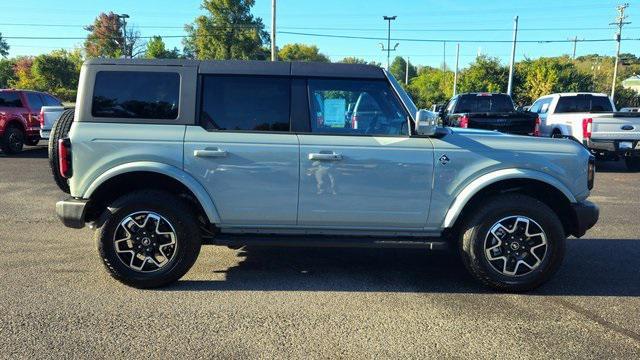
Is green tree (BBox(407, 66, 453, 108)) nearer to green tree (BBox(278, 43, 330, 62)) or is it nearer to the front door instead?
green tree (BBox(278, 43, 330, 62))

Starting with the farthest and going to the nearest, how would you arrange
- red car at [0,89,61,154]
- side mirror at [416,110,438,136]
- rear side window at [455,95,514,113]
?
rear side window at [455,95,514,113] < red car at [0,89,61,154] < side mirror at [416,110,438,136]

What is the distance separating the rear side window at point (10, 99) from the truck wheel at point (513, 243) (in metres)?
15.0

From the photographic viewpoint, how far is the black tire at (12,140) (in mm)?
14664

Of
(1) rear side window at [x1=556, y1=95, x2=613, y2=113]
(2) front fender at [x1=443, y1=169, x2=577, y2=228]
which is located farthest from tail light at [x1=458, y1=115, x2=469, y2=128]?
(2) front fender at [x1=443, y1=169, x2=577, y2=228]

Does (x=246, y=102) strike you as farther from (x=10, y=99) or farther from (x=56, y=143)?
(x=10, y=99)

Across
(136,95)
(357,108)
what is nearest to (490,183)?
(357,108)

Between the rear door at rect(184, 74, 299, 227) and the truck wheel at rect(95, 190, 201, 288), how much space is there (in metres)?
0.35

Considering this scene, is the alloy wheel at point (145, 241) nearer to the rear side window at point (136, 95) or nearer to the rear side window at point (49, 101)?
the rear side window at point (136, 95)

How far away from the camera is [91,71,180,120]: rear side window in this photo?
4.45 metres

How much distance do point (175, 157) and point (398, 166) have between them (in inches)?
73.9

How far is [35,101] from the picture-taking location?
15820 millimetres

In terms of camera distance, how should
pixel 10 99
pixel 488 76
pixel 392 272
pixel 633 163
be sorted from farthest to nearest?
pixel 488 76, pixel 10 99, pixel 633 163, pixel 392 272

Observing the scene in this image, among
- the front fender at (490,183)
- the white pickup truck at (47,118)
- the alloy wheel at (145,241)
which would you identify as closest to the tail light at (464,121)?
the front fender at (490,183)

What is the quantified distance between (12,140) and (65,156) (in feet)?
41.0
